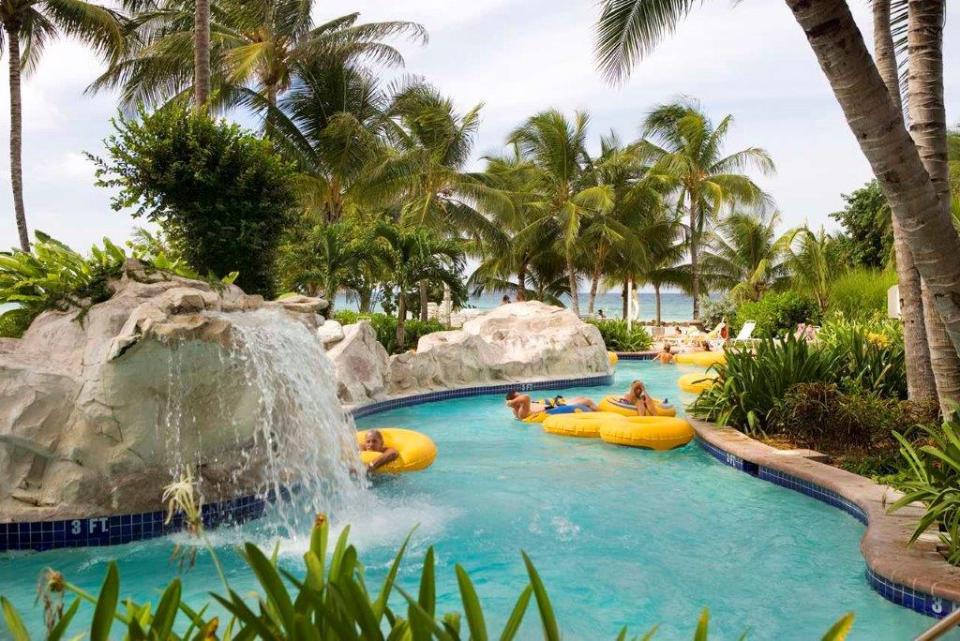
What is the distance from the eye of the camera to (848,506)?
6039 mm

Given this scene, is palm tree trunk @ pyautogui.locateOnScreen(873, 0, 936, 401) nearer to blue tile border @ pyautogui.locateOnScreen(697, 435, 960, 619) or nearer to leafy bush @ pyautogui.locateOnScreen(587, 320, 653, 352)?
blue tile border @ pyautogui.locateOnScreen(697, 435, 960, 619)

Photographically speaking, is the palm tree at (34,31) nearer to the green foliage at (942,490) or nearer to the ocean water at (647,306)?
the green foliage at (942,490)

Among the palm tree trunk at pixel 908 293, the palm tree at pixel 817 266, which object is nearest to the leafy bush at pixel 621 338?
the palm tree at pixel 817 266

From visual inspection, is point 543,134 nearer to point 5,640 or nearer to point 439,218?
point 439,218

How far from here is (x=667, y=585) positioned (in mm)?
4828

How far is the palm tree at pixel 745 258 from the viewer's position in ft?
98.8

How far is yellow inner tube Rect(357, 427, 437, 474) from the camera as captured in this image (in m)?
7.40

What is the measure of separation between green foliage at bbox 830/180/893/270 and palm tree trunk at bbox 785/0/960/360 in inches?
935

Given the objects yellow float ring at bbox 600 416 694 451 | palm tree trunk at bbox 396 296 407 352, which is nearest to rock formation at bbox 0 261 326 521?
yellow float ring at bbox 600 416 694 451

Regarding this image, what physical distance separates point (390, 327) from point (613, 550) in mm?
12017

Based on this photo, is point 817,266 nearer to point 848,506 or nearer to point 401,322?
point 401,322

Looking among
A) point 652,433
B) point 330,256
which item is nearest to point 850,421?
point 652,433

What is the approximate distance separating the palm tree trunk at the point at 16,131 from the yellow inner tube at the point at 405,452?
12.6m

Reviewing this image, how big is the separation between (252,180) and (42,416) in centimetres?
679
